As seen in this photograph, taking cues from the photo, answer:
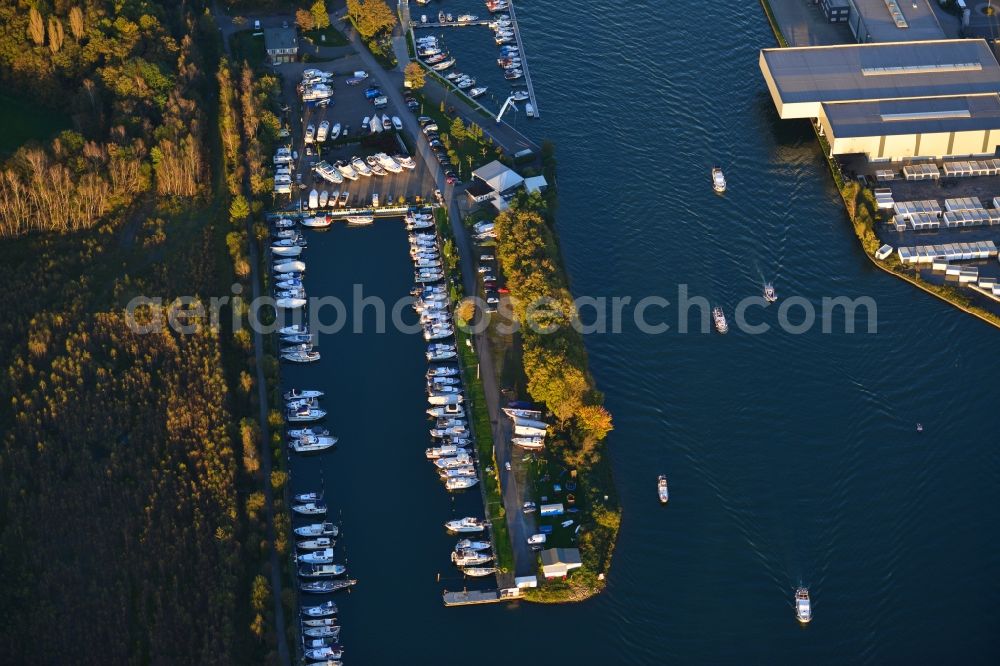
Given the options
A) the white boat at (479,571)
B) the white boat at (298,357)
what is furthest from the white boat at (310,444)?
the white boat at (479,571)

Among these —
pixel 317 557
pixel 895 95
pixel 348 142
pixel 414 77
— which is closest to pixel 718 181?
pixel 895 95

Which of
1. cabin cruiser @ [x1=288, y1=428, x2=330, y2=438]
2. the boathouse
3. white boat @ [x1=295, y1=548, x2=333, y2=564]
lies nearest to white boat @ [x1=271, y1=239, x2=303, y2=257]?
cabin cruiser @ [x1=288, y1=428, x2=330, y2=438]

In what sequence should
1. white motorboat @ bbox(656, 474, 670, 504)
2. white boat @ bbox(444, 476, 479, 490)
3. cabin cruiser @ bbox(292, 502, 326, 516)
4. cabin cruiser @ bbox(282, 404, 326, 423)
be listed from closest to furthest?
cabin cruiser @ bbox(292, 502, 326, 516)
white motorboat @ bbox(656, 474, 670, 504)
white boat @ bbox(444, 476, 479, 490)
cabin cruiser @ bbox(282, 404, 326, 423)

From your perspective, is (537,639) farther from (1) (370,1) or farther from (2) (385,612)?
(1) (370,1)

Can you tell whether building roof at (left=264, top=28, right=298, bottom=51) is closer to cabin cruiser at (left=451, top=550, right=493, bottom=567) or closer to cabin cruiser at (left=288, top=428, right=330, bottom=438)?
cabin cruiser at (left=288, top=428, right=330, bottom=438)

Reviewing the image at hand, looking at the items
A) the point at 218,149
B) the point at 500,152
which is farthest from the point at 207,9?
the point at 500,152

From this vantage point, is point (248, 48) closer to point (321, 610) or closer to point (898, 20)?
point (898, 20)

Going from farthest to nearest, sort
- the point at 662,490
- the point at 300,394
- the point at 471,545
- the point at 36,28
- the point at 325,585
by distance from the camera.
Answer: the point at 36,28, the point at 300,394, the point at 662,490, the point at 471,545, the point at 325,585
